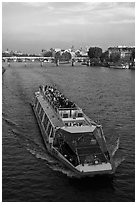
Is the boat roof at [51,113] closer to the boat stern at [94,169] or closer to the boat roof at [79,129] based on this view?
the boat roof at [79,129]

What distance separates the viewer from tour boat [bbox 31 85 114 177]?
48.3 ft

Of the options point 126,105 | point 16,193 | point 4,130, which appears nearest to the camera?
point 16,193

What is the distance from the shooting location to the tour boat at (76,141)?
1473 cm

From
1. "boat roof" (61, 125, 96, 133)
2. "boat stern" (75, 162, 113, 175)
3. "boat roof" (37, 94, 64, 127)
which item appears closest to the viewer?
"boat stern" (75, 162, 113, 175)

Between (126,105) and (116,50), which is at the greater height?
(116,50)

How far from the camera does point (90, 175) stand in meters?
14.5

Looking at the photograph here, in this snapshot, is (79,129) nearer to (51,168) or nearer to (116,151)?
(51,168)

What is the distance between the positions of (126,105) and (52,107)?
10.7m

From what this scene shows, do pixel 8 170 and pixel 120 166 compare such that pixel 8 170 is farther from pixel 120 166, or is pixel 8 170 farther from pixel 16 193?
pixel 120 166

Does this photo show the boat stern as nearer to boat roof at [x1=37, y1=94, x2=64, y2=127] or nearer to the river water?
the river water

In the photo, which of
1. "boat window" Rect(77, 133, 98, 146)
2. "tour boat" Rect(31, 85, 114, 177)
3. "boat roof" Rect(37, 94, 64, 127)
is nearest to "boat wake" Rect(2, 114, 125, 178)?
"tour boat" Rect(31, 85, 114, 177)

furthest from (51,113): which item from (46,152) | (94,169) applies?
(94,169)

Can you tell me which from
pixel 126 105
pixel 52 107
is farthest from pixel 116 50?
pixel 52 107

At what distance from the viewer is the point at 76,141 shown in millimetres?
15781
